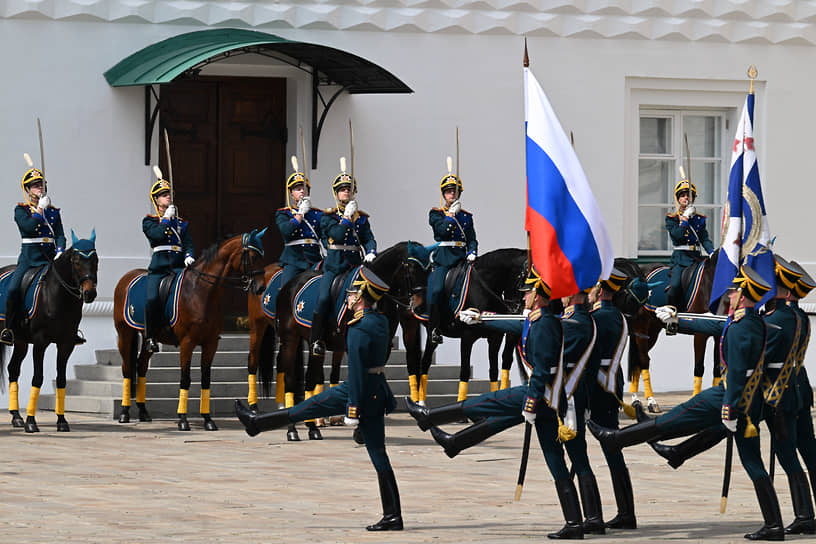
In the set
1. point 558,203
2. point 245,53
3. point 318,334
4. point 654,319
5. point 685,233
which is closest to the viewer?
point 558,203

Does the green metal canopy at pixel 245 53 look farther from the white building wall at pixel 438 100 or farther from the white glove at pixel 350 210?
the white glove at pixel 350 210

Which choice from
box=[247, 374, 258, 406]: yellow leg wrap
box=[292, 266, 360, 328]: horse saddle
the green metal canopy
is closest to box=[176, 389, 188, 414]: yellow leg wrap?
box=[247, 374, 258, 406]: yellow leg wrap

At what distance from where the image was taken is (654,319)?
1728 centimetres

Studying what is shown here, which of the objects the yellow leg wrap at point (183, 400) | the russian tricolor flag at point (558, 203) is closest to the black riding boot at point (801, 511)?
the russian tricolor flag at point (558, 203)

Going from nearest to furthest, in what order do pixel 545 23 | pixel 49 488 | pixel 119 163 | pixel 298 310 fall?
pixel 49 488
pixel 298 310
pixel 119 163
pixel 545 23

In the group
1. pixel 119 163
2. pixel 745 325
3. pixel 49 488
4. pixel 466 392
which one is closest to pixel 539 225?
pixel 745 325

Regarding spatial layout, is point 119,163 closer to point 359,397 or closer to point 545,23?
point 545,23

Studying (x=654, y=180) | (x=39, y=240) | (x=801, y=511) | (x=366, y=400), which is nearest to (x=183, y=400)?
(x=39, y=240)

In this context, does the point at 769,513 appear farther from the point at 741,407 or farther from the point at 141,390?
the point at 141,390

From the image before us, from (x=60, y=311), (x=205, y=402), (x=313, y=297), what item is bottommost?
(x=205, y=402)

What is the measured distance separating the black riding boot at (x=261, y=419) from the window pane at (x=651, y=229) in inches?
451

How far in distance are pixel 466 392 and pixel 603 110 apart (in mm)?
4855

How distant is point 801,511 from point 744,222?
73.9 inches

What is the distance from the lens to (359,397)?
928 cm
